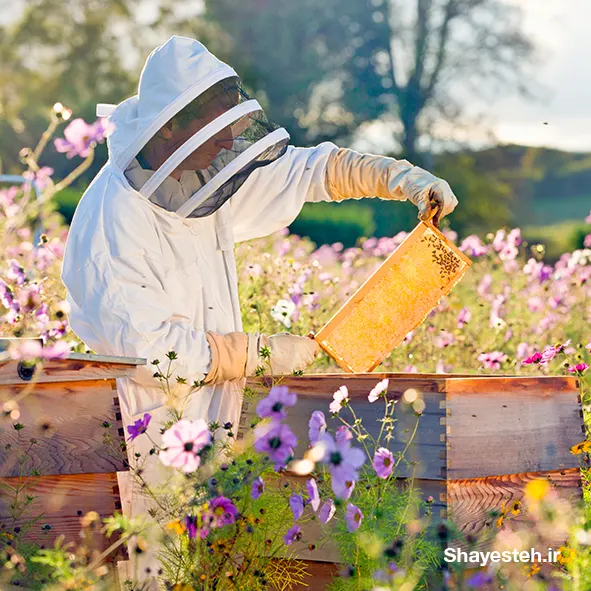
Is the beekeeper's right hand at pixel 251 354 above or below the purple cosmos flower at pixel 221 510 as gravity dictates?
above

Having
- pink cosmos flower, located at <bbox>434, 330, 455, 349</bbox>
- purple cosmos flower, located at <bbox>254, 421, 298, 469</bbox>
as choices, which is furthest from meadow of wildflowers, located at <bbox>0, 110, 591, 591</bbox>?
pink cosmos flower, located at <bbox>434, 330, 455, 349</bbox>

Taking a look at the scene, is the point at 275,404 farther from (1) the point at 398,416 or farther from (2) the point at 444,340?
(2) the point at 444,340

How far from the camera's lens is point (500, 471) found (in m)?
2.96

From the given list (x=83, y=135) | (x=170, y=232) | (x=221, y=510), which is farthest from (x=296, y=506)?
(x=83, y=135)

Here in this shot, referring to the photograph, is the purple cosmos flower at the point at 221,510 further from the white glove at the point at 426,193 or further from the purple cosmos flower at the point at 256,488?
the white glove at the point at 426,193

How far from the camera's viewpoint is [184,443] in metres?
2.09

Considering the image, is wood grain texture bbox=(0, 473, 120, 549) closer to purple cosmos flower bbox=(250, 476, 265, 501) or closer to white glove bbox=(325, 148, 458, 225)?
purple cosmos flower bbox=(250, 476, 265, 501)

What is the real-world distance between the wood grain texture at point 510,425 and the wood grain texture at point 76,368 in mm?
977

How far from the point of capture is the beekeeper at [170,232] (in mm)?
2998

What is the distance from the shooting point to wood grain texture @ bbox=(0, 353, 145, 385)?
254 cm

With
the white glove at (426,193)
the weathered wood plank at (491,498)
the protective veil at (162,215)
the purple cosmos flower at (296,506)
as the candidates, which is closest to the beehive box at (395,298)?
the white glove at (426,193)

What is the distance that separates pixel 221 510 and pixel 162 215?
4.26 feet

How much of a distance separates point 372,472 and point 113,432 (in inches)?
32.2

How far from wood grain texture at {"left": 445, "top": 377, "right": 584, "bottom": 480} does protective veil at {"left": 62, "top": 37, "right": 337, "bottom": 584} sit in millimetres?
801
